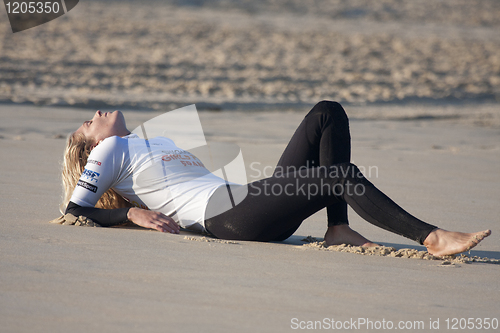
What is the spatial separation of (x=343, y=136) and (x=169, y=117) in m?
5.51

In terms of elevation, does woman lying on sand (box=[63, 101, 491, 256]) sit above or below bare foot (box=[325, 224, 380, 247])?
above

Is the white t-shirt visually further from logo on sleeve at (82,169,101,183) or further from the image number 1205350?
the image number 1205350

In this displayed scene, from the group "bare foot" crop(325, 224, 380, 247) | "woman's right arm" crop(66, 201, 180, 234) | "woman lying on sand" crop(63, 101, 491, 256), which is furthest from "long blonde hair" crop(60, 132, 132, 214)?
"bare foot" crop(325, 224, 380, 247)

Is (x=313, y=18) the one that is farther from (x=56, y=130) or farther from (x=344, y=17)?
(x=56, y=130)

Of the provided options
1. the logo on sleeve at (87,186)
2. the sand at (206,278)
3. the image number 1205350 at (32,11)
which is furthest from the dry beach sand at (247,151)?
the image number 1205350 at (32,11)

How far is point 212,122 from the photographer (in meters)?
8.53

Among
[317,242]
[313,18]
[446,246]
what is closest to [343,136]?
[317,242]

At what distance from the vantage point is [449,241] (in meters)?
2.55

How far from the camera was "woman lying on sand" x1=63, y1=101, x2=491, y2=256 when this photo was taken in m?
2.62

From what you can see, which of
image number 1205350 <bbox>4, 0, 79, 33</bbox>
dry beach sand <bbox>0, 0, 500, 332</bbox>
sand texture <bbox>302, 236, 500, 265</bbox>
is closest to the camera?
dry beach sand <bbox>0, 0, 500, 332</bbox>

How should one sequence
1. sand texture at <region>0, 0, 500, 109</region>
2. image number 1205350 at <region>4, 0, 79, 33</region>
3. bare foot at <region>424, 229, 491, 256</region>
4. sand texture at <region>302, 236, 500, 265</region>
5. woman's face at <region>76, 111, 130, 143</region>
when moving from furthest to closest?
image number 1205350 at <region>4, 0, 79, 33</region>, sand texture at <region>0, 0, 500, 109</region>, woman's face at <region>76, 111, 130, 143</region>, sand texture at <region>302, 236, 500, 265</region>, bare foot at <region>424, 229, 491, 256</region>

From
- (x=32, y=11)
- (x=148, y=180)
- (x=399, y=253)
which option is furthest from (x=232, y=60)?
(x=399, y=253)

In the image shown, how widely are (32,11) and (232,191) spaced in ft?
56.5

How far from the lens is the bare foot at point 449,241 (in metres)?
2.50
